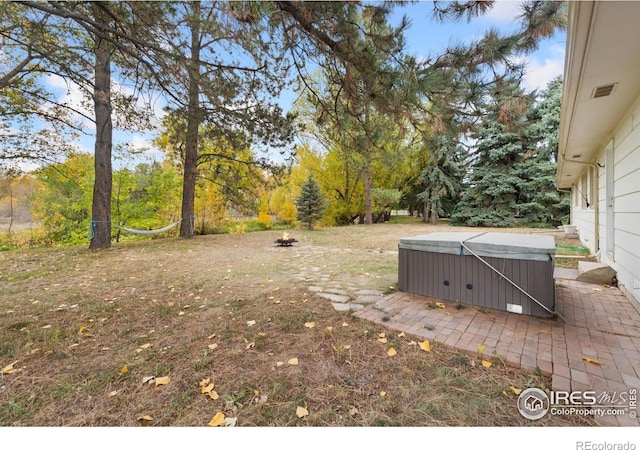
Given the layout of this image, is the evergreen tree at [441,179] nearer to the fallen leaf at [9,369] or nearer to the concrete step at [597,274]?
the concrete step at [597,274]

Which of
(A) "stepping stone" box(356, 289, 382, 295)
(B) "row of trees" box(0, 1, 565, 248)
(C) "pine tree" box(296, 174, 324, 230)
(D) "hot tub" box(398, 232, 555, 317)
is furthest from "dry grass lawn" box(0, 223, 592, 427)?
(C) "pine tree" box(296, 174, 324, 230)

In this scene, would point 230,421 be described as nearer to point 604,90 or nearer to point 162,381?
point 162,381

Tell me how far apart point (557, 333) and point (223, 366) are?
2.57 metres

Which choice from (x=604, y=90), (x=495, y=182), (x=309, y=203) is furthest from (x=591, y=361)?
(x=495, y=182)

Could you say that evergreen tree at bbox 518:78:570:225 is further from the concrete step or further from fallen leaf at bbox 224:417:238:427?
fallen leaf at bbox 224:417:238:427

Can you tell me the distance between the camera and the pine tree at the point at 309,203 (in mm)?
12141

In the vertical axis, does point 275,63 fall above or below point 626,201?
above

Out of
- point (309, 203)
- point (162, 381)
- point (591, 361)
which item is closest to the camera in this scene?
point (162, 381)

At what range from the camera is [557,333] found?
2146mm

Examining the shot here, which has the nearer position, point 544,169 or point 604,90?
point 604,90

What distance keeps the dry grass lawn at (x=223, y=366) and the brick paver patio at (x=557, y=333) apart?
0.51ft

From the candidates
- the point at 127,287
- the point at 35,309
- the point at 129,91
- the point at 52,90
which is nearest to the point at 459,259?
the point at 127,287

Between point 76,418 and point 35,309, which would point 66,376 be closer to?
point 76,418

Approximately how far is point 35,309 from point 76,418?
7.40ft
